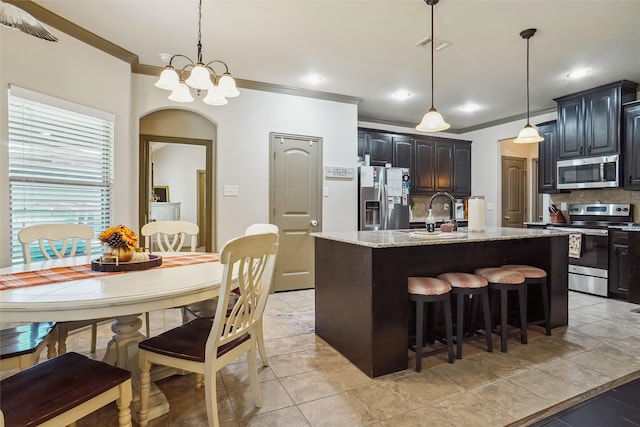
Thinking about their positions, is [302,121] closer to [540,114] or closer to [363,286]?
[363,286]

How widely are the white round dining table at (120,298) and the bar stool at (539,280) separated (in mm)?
2376

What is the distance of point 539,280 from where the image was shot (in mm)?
2691

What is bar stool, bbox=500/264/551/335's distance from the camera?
2.68 m

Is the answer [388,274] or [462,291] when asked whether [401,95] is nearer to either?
[462,291]

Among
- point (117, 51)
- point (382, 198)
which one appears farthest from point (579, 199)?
point (117, 51)

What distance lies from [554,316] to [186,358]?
3.09 metres

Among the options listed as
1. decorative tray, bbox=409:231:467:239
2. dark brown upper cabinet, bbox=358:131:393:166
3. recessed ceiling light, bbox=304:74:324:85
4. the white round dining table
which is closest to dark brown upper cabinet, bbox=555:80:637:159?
dark brown upper cabinet, bbox=358:131:393:166

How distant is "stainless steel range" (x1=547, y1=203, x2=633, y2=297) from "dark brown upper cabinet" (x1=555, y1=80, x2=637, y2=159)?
0.80 m

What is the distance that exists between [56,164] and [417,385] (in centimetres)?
327

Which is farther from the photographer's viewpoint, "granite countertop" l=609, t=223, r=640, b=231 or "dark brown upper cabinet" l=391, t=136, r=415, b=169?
"dark brown upper cabinet" l=391, t=136, r=415, b=169

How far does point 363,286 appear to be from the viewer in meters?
2.19

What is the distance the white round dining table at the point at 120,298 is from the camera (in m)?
1.26

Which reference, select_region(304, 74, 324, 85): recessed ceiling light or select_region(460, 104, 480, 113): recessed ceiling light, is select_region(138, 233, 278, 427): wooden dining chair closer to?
select_region(304, 74, 324, 85): recessed ceiling light

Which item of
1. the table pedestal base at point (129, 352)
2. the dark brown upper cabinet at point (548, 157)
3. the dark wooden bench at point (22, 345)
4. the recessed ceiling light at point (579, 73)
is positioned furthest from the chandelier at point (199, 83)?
the dark brown upper cabinet at point (548, 157)
